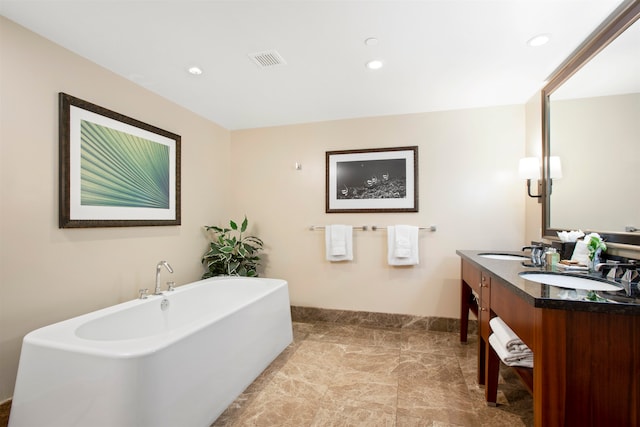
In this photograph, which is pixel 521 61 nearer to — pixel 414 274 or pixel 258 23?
pixel 258 23

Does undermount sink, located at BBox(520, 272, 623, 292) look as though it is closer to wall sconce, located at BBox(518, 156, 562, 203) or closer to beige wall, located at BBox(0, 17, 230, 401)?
wall sconce, located at BBox(518, 156, 562, 203)

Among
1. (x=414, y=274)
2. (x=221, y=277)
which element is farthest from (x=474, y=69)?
(x=221, y=277)

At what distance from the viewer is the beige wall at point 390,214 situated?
285cm

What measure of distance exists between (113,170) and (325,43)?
5.79 feet

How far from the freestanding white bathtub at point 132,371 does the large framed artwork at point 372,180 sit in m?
1.63

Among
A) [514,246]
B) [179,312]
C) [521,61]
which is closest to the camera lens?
[521,61]

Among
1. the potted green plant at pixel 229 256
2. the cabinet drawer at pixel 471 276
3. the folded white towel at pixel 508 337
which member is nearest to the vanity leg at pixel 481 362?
the cabinet drawer at pixel 471 276

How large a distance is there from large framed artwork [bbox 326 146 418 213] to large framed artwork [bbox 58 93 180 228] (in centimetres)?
158

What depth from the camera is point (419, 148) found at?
304 centimetres

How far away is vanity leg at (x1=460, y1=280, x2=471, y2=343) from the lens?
8.71ft

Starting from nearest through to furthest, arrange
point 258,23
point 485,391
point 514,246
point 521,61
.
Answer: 1. point 258,23
2. point 485,391
3. point 521,61
4. point 514,246

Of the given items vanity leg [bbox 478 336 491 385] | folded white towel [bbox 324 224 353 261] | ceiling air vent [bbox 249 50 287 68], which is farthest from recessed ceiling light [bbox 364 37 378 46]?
vanity leg [bbox 478 336 491 385]

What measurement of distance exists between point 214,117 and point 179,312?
200 centimetres

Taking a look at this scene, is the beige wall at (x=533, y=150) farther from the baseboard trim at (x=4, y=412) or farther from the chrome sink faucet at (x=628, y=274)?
the baseboard trim at (x=4, y=412)
